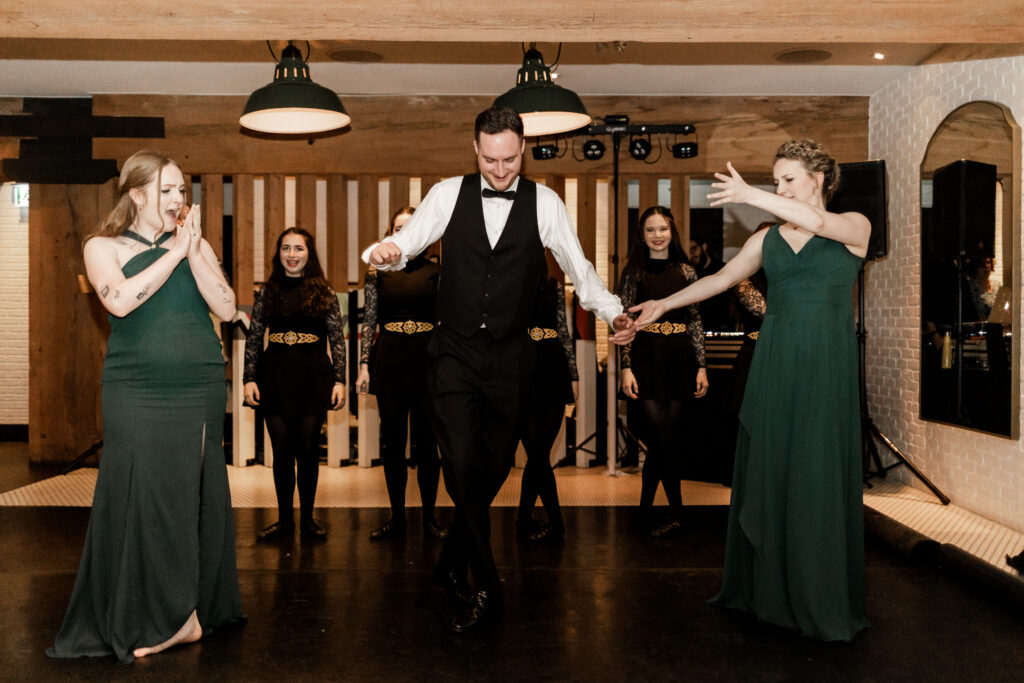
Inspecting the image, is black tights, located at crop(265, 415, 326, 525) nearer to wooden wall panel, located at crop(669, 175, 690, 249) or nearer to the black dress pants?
the black dress pants

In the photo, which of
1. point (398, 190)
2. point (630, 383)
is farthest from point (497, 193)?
point (398, 190)

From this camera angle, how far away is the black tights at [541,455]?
167 inches

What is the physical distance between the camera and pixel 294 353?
418cm

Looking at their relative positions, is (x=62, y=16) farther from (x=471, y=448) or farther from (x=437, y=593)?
(x=437, y=593)

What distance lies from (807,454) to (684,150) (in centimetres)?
403

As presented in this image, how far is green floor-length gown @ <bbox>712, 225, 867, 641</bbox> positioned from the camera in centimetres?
285

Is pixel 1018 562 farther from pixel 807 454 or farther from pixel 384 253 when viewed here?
pixel 384 253

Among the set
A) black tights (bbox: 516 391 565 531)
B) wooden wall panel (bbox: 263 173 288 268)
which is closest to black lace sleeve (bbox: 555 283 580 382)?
black tights (bbox: 516 391 565 531)

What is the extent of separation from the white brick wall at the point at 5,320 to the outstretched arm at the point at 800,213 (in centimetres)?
805

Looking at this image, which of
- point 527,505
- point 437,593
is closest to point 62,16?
point 437,593

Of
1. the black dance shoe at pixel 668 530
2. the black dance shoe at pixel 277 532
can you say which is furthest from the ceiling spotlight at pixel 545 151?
the black dance shoe at pixel 277 532

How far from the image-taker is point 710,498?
5.45 meters

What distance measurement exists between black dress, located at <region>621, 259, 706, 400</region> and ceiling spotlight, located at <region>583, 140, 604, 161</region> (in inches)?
94.7

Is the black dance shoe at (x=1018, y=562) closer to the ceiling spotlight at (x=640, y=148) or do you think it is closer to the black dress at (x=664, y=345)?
the black dress at (x=664, y=345)
